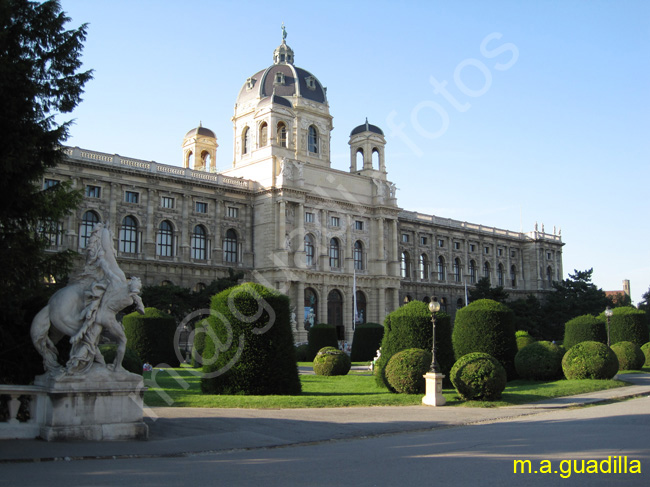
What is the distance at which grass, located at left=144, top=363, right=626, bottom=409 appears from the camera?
1598 cm

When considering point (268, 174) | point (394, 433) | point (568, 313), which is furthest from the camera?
point (568, 313)

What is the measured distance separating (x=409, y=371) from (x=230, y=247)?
1483 inches

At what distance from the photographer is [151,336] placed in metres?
27.9

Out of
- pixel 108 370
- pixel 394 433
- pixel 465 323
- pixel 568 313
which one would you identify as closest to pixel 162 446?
pixel 108 370

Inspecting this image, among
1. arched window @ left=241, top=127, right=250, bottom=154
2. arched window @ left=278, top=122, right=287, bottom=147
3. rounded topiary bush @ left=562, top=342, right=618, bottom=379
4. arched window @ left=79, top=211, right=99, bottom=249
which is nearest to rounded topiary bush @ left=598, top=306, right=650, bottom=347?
rounded topiary bush @ left=562, top=342, right=618, bottom=379

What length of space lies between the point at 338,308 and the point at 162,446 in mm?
49248

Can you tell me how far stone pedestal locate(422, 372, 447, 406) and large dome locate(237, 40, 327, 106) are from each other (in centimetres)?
4762

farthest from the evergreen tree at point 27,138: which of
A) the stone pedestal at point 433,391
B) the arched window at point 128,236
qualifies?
the arched window at point 128,236

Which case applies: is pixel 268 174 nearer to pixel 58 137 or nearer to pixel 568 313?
pixel 568 313

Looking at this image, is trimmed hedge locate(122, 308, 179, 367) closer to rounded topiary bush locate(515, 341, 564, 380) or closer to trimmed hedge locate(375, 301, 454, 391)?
trimmed hedge locate(375, 301, 454, 391)

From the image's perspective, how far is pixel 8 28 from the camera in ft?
35.9

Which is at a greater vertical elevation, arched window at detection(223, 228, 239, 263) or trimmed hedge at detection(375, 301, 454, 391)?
arched window at detection(223, 228, 239, 263)

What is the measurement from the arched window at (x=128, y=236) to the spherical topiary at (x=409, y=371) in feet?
109

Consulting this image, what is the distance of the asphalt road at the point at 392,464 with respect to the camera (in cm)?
786
